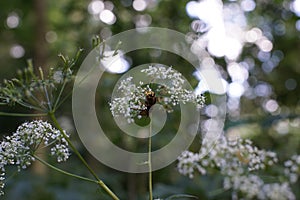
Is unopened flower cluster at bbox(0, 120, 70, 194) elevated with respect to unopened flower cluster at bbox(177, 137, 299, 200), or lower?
lower

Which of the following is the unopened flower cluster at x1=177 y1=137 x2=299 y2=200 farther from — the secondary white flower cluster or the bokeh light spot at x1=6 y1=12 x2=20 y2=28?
the bokeh light spot at x1=6 y1=12 x2=20 y2=28

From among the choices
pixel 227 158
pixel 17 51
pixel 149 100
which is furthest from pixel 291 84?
pixel 17 51

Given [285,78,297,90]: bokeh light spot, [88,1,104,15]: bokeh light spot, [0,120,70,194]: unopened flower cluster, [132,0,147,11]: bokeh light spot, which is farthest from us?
[285,78,297,90]: bokeh light spot

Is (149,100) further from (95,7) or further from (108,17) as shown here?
(95,7)

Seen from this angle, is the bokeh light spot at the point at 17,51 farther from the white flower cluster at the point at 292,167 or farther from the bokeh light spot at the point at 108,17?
the white flower cluster at the point at 292,167

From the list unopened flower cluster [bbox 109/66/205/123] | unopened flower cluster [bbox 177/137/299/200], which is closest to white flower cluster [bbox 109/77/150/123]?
unopened flower cluster [bbox 109/66/205/123]

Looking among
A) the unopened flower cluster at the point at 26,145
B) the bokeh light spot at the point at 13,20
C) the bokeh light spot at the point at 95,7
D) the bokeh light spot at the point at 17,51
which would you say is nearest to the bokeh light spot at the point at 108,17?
the bokeh light spot at the point at 95,7
